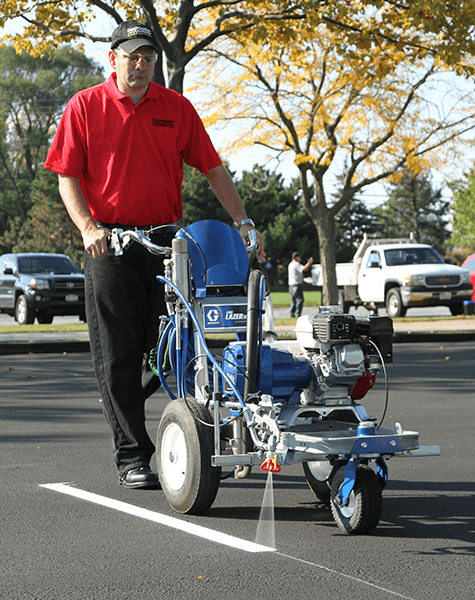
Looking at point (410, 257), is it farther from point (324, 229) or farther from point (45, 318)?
point (45, 318)

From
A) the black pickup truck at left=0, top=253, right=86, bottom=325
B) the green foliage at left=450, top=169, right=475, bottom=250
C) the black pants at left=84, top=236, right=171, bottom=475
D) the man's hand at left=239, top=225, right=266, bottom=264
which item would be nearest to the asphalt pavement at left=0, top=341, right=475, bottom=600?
the black pants at left=84, top=236, right=171, bottom=475

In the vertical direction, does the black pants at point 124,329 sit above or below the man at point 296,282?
below

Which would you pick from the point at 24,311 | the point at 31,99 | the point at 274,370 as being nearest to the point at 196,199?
the point at 31,99

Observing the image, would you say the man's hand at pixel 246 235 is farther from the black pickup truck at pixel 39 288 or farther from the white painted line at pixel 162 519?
the black pickup truck at pixel 39 288

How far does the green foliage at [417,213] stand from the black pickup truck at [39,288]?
6906 centimetres

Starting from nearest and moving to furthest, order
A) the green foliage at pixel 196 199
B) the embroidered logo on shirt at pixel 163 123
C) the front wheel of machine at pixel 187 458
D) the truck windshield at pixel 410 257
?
1. the front wheel of machine at pixel 187 458
2. the embroidered logo on shirt at pixel 163 123
3. the truck windshield at pixel 410 257
4. the green foliage at pixel 196 199

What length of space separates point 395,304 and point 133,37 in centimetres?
1998

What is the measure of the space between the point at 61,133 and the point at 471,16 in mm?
10621

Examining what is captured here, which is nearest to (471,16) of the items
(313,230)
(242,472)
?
(242,472)

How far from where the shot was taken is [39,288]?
21812 mm

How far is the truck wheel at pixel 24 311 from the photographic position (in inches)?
876

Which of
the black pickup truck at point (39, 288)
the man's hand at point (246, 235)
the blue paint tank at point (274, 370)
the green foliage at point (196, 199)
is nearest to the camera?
the blue paint tank at point (274, 370)

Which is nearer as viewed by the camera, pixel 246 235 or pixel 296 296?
pixel 246 235

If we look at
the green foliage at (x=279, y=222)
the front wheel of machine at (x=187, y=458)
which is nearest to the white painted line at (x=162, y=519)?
the front wheel of machine at (x=187, y=458)
